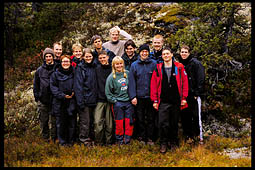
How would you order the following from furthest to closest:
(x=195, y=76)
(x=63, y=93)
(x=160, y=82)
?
(x=195, y=76), (x=63, y=93), (x=160, y=82)

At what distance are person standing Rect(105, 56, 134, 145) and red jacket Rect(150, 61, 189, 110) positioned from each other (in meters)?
0.81

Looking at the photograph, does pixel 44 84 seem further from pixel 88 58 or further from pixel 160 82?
pixel 160 82

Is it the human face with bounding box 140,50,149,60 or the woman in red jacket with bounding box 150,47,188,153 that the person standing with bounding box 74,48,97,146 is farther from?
the woman in red jacket with bounding box 150,47,188,153

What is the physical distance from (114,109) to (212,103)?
15.5ft

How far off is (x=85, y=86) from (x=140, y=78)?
1.59 meters

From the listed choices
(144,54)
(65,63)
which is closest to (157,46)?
(144,54)

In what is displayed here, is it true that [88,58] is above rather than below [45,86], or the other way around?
above

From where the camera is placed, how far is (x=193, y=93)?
21.6 ft

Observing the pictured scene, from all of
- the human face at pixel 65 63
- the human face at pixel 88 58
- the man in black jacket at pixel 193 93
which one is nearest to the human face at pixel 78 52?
the human face at pixel 88 58

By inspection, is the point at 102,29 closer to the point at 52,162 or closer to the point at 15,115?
the point at 15,115

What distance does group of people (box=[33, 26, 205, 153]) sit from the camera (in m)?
6.19

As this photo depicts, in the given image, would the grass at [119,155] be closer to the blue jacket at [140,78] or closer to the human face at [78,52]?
the blue jacket at [140,78]

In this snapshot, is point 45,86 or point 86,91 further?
point 45,86

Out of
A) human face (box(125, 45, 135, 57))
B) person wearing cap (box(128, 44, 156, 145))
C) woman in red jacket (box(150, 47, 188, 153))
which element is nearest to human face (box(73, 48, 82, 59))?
human face (box(125, 45, 135, 57))
